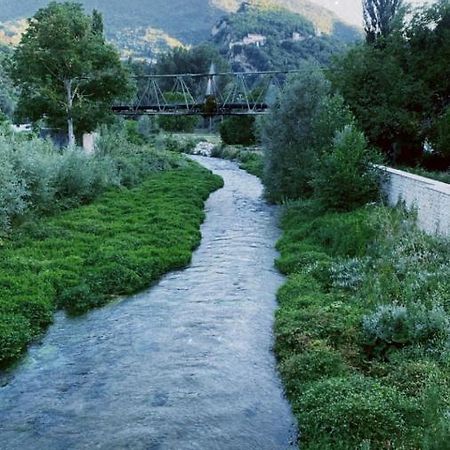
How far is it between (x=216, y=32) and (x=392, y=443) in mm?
160802

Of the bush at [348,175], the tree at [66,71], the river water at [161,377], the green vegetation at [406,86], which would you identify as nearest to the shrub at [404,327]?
the river water at [161,377]

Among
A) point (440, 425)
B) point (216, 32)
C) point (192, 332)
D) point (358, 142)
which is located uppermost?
point (216, 32)

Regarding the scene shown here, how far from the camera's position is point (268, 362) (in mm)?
9867

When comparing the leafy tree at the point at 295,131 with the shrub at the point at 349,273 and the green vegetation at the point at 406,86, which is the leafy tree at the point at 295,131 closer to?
the green vegetation at the point at 406,86

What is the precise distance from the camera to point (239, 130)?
61406 mm

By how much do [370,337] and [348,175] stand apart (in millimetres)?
9963

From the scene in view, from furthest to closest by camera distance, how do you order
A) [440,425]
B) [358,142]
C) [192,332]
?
[358,142], [192,332], [440,425]

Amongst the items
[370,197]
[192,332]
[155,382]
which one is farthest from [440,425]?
[370,197]

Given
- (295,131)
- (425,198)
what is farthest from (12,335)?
(295,131)

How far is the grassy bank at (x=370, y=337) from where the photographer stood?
706cm

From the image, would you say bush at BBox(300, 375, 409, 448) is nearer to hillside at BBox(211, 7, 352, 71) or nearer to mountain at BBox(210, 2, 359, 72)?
mountain at BBox(210, 2, 359, 72)

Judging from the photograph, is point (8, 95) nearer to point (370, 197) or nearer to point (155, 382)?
point (370, 197)

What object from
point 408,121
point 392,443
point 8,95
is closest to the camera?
point 392,443

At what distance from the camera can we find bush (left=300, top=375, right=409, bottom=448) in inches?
273
